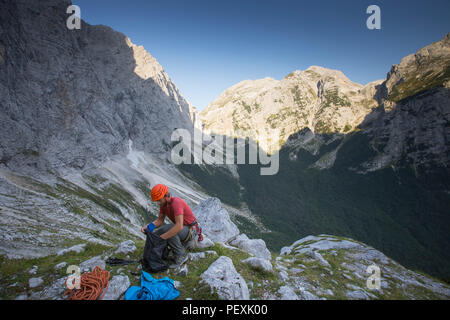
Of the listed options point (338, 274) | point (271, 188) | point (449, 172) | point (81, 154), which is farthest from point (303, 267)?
point (449, 172)

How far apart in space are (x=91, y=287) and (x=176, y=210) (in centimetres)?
375

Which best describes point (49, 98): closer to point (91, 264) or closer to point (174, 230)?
point (91, 264)

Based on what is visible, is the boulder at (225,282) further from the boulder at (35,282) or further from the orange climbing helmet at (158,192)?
the boulder at (35,282)

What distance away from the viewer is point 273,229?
400 ft

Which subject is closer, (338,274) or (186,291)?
(186,291)

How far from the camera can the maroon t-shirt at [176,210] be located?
8311 millimetres

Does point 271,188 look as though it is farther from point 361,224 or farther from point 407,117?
point 407,117

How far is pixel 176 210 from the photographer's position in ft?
27.1

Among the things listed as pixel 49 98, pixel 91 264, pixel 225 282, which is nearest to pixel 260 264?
pixel 225 282

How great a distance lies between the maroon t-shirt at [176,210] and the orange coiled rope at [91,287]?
3.17 m

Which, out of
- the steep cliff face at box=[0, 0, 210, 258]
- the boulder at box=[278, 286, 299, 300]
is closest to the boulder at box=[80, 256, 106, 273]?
the boulder at box=[278, 286, 299, 300]

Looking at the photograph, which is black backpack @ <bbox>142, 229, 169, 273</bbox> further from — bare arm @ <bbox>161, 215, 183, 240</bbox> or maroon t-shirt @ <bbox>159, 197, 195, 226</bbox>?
maroon t-shirt @ <bbox>159, 197, 195, 226</bbox>

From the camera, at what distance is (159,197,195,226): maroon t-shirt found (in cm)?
831

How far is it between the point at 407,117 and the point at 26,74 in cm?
22475
